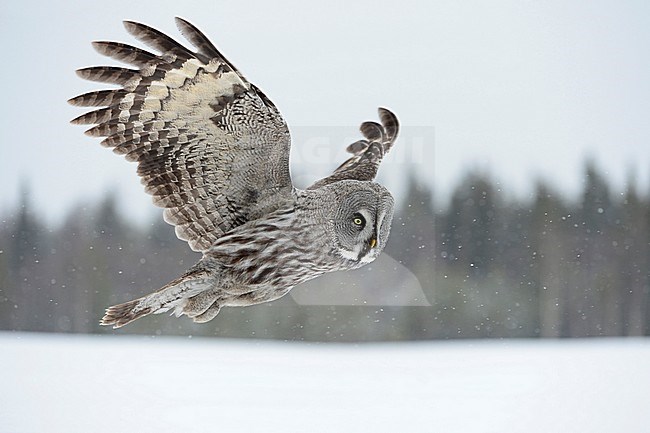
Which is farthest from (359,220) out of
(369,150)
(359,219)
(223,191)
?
(369,150)

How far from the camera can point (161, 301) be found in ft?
8.00

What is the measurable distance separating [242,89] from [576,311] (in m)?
6.90

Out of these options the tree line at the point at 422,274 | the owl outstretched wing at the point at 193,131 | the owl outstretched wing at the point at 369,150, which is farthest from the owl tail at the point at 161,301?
the tree line at the point at 422,274

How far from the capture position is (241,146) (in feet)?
8.04

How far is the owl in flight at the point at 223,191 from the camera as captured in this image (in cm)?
231

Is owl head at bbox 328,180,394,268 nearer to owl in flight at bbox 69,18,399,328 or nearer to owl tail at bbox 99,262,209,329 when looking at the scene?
owl in flight at bbox 69,18,399,328

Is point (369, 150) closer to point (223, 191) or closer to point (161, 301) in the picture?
point (223, 191)

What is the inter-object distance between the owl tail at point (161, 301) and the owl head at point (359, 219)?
49 cm

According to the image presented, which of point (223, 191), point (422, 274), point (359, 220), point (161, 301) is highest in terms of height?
point (223, 191)

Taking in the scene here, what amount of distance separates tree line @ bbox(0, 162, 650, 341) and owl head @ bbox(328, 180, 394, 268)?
16.6 ft

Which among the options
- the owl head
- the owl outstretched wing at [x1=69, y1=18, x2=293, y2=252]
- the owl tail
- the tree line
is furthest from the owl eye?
the tree line

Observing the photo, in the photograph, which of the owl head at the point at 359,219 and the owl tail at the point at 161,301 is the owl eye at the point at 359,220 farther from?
the owl tail at the point at 161,301

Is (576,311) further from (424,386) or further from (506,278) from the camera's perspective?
(424,386)

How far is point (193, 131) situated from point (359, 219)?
0.65m
